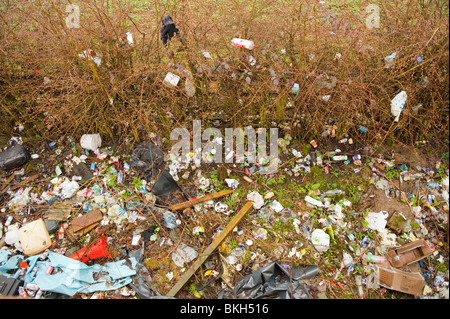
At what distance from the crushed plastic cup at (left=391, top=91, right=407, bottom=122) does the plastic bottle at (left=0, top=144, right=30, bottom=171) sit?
4.45 meters

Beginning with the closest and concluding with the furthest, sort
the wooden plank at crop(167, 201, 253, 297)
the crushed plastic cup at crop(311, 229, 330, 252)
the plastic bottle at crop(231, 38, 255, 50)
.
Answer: the wooden plank at crop(167, 201, 253, 297), the crushed plastic cup at crop(311, 229, 330, 252), the plastic bottle at crop(231, 38, 255, 50)

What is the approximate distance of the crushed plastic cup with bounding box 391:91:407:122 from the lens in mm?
2973

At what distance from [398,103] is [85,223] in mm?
3599

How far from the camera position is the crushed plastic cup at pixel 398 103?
2.97 m

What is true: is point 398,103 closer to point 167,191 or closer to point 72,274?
point 167,191

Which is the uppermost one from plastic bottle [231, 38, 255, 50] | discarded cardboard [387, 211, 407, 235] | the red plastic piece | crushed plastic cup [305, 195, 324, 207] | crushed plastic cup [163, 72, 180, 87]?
plastic bottle [231, 38, 255, 50]

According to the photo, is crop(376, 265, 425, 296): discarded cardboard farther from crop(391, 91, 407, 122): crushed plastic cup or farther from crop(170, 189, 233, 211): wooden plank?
crop(170, 189, 233, 211): wooden plank

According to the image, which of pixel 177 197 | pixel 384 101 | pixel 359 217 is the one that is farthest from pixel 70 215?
pixel 384 101

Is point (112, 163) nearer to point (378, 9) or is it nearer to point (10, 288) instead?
point (10, 288)

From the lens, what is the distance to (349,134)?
12.0ft

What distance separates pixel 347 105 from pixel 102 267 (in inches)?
119

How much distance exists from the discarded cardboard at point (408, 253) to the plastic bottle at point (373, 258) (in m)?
0.06

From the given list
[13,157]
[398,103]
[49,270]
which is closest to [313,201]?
[398,103]

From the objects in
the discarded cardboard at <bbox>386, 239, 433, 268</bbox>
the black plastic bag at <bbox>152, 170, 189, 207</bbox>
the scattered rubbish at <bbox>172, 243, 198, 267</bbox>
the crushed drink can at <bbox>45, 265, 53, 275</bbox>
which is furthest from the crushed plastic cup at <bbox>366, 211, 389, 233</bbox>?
the crushed drink can at <bbox>45, 265, 53, 275</bbox>
